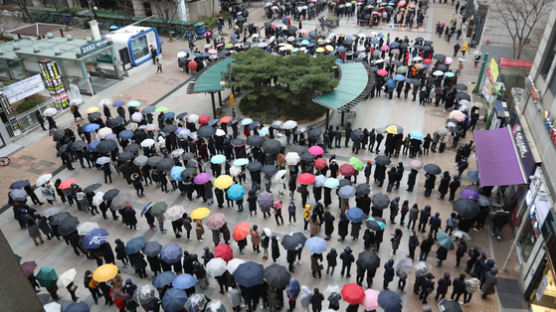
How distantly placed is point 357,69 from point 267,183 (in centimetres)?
1111

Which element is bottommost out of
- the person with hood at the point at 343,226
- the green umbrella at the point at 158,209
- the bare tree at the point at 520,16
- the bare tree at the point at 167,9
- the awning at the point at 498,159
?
the person with hood at the point at 343,226

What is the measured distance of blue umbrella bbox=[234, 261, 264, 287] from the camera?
36.8ft

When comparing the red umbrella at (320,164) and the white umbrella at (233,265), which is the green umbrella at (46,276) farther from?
the red umbrella at (320,164)

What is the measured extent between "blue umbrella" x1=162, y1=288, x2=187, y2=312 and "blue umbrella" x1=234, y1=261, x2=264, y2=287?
1548mm

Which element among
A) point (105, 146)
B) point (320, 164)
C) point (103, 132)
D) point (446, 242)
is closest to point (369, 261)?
point (446, 242)

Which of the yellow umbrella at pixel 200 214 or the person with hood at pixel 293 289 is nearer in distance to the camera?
the person with hood at pixel 293 289

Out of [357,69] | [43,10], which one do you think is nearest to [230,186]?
[357,69]

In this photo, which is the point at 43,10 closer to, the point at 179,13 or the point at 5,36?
the point at 5,36

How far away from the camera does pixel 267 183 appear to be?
16859mm

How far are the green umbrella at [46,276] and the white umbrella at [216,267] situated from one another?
15.7ft

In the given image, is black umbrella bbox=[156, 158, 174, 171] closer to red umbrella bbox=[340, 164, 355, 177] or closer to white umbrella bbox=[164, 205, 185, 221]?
white umbrella bbox=[164, 205, 185, 221]

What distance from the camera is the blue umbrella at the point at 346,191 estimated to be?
15.1 metres

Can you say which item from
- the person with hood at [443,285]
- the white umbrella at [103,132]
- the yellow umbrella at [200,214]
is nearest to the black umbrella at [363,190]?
the person with hood at [443,285]

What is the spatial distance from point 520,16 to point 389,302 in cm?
2505
